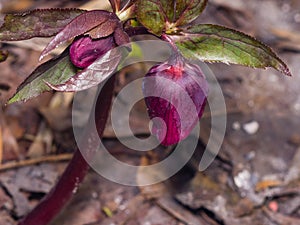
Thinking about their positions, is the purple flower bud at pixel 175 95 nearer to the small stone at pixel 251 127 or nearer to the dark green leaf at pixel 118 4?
the dark green leaf at pixel 118 4

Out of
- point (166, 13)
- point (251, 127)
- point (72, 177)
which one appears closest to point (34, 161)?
point (72, 177)

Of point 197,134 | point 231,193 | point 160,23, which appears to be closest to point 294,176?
point 231,193

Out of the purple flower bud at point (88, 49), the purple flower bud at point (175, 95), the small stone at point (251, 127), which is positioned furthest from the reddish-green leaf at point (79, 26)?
the small stone at point (251, 127)

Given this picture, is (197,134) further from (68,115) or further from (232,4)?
(232,4)

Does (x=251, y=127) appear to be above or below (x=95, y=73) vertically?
below

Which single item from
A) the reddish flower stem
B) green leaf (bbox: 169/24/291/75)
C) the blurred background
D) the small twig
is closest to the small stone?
the blurred background

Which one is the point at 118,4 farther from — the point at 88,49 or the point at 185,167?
the point at 185,167

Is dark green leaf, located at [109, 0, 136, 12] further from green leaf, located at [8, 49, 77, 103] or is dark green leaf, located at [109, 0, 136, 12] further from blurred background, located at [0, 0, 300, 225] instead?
blurred background, located at [0, 0, 300, 225]
